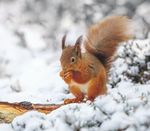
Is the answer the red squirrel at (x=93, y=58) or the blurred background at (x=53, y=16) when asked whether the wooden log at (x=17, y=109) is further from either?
the blurred background at (x=53, y=16)

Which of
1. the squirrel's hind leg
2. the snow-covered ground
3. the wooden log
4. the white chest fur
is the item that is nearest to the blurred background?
the snow-covered ground

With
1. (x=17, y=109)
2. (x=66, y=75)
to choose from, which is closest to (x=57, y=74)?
(x=17, y=109)

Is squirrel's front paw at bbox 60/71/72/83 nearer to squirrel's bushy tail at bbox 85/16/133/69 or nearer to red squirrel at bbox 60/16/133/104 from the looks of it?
red squirrel at bbox 60/16/133/104

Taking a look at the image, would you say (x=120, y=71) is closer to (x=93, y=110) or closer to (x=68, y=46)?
(x=68, y=46)

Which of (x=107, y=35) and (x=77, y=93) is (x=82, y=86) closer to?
(x=77, y=93)

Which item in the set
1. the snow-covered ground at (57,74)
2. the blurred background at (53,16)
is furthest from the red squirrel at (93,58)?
the blurred background at (53,16)

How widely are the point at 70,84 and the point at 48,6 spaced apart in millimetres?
4683

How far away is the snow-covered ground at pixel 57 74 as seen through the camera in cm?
371

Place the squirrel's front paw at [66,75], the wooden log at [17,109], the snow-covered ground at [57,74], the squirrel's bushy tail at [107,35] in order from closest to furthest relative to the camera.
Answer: the snow-covered ground at [57,74], the squirrel's front paw at [66,75], the wooden log at [17,109], the squirrel's bushy tail at [107,35]

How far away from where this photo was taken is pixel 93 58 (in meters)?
4.84

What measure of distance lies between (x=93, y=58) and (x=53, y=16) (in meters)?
4.41

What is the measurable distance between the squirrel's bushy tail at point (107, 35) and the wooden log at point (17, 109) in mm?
469

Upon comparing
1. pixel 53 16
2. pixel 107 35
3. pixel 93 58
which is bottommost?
pixel 93 58

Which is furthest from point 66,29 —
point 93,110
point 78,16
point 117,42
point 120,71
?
point 93,110
